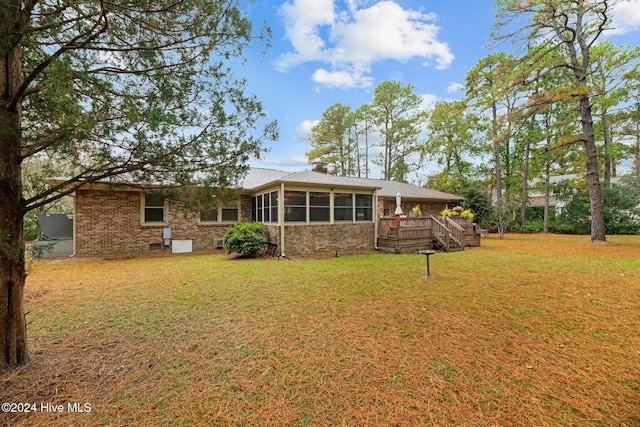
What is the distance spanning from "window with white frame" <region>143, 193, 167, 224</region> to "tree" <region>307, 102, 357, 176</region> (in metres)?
18.4

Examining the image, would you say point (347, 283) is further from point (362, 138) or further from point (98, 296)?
point (362, 138)

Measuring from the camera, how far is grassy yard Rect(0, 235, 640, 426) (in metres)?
2.09

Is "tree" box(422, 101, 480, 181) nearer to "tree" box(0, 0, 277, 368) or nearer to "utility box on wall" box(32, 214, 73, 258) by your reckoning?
"tree" box(0, 0, 277, 368)

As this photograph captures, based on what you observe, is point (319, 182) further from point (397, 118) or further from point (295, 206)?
point (397, 118)

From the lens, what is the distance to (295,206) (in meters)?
10.4

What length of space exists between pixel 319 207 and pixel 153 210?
7.02m

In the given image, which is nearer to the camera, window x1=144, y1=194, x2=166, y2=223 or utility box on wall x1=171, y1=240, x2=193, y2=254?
window x1=144, y1=194, x2=166, y2=223

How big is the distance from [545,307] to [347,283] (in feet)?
11.8

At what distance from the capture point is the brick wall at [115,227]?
9.82 metres

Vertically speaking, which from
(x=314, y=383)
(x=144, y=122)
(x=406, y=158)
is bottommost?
(x=314, y=383)

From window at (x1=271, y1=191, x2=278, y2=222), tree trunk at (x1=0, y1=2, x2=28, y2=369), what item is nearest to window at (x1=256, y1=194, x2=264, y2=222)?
window at (x1=271, y1=191, x2=278, y2=222)

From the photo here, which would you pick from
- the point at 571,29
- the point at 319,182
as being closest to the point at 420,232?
the point at 319,182

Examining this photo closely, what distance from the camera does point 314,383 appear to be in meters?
2.45

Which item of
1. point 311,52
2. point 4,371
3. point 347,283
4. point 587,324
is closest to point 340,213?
point 347,283
